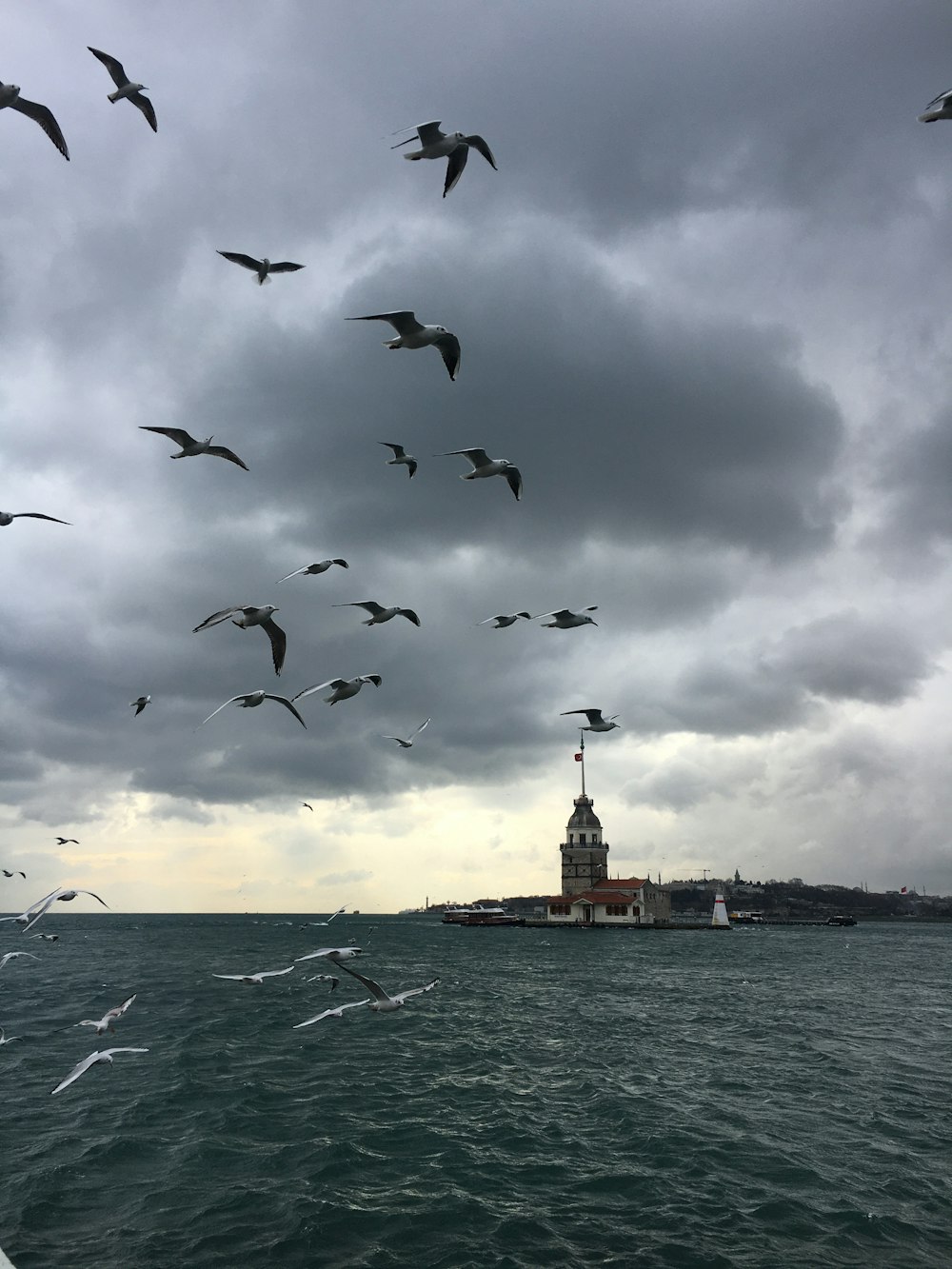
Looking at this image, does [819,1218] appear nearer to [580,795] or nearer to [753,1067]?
[753,1067]

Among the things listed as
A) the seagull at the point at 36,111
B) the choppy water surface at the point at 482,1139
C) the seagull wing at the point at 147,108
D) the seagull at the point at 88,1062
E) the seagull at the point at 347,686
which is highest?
the seagull wing at the point at 147,108

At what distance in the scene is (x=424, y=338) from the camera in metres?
11.3

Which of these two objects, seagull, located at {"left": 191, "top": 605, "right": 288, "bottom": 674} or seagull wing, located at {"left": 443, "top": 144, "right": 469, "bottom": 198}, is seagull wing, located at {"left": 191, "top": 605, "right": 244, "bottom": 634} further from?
seagull wing, located at {"left": 443, "top": 144, "right": 469, "bottom": 198}

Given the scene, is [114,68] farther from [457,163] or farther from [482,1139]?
[482,1139]

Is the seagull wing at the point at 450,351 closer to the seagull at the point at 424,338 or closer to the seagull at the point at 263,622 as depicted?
the seagull at the point at 424,338

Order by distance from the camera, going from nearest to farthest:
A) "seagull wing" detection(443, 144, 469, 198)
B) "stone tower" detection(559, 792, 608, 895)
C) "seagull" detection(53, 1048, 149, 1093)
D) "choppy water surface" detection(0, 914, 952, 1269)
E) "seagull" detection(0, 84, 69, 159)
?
→ "seagull" detection(0, 84, 69, 159)
"seagull wing" detection(443, 144, 469, 198)
"choppy water surface" detection(0, 914, 952, 1269)
"seagull" detection(53, 1048, 149, 1093)
"stone tower" detection(559, 792, 608, 895)

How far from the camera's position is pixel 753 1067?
958 inches

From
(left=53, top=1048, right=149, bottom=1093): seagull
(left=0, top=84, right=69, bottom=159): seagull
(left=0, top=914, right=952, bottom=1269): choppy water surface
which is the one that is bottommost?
(left=0, top=914, right=952, bottom=1269): choppy water surface

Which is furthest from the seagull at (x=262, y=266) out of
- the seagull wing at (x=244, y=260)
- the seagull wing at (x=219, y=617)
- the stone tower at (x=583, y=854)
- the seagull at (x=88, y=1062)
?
the stone tower at (x=583, y=854)

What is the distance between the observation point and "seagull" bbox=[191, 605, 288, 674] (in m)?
12.1

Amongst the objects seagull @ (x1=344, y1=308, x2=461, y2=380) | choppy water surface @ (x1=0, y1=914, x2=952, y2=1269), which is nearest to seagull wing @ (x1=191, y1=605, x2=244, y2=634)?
seagull @ (x1=344, y1=308, x2=461, y2=380)

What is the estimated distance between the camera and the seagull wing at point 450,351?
37.8ft

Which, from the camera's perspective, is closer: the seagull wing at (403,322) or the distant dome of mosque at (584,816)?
the seagull wing at (403,322)

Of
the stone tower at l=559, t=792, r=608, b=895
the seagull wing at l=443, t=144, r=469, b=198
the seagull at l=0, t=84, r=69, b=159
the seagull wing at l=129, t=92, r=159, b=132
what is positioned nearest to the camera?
the seagull at l=0, t=84, r=69, b=159
